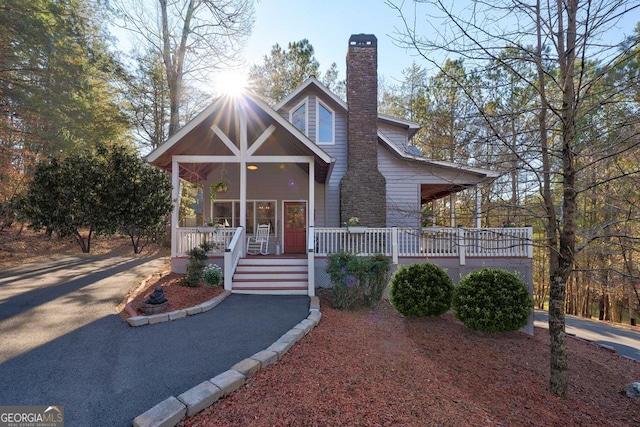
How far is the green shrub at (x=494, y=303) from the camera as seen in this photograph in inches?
241

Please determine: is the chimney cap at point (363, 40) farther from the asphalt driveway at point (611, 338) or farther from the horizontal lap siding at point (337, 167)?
the asphalt driveway at point (611, 338)

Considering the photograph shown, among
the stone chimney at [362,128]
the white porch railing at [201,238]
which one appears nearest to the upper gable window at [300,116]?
the stone chimney at [362,128]

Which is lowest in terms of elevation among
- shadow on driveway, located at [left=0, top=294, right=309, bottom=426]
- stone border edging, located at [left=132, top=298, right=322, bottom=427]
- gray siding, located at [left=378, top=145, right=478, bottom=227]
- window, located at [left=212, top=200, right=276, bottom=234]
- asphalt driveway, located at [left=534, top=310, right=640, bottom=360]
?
asphalt driveway, located at [left=534, top=310, right=640, bottom=360]

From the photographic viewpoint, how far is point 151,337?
462 cm

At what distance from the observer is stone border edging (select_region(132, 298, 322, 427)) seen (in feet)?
8.45

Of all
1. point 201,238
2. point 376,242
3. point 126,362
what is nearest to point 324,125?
point 376,242

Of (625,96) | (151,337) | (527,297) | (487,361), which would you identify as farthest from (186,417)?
(527,297)

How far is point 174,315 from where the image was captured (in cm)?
555

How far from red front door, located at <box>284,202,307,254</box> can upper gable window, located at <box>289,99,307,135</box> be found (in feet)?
9.72

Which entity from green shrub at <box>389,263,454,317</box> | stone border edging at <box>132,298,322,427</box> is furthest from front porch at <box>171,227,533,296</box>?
stone border edging at <box>132,298,322,427</box>

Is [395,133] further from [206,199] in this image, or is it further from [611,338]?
[611,338]

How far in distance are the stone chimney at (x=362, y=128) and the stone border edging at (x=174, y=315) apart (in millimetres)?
5271

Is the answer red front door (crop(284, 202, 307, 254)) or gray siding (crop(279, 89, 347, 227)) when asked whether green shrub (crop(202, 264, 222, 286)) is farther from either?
gray siding (crop(279, 89, 347, 227))

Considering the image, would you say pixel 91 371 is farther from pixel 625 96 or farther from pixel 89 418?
pixel 625 96
